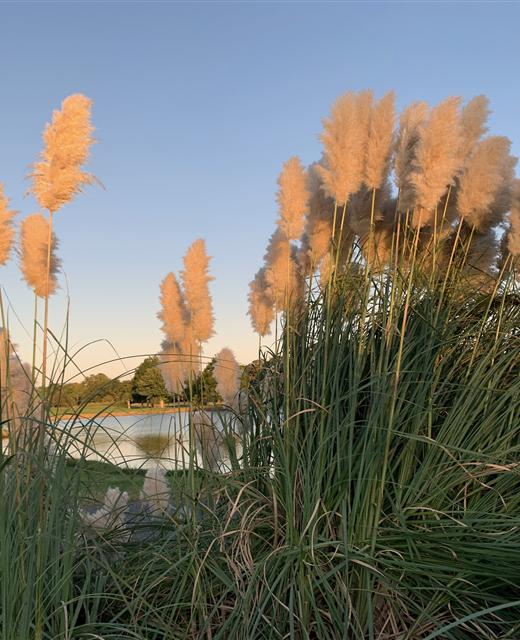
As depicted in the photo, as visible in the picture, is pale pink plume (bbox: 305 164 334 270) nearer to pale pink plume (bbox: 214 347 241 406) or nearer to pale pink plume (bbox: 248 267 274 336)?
pale pink plume (bbox: 248 267 274 336)

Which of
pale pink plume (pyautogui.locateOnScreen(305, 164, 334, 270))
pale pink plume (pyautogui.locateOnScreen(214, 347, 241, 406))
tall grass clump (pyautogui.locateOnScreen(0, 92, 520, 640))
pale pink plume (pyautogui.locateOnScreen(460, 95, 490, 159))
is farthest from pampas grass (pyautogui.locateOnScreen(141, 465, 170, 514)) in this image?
pale pink plume (pyautogui.locateOnScreen(460, 95, 490, 159))

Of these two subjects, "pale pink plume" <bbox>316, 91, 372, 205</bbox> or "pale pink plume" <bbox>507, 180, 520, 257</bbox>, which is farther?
"pale pink plume" <bbox>507, 180, 520, 257</bbox>

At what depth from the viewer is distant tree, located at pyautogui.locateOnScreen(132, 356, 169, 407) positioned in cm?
344

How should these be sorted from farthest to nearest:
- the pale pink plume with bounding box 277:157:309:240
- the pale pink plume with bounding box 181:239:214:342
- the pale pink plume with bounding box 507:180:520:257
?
1. the pale pink plume with bounding box 507:180:520:257
2. the pale pink plume with bounding box 181:239:214:342
3. the pale pink plume with bounding box 277:157:309:240

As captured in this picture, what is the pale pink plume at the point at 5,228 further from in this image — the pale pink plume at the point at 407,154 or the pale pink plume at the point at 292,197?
the pale pink plume at the point at 407,154

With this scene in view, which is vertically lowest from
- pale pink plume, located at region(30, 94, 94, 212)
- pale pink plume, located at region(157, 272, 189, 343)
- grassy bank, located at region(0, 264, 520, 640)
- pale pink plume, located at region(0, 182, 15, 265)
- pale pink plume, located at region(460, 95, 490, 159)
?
grassy bank, located at region(0, 264, 520, 640)

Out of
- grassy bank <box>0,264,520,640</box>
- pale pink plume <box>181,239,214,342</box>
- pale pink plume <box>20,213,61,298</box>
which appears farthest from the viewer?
pale pink plume <box>181,239,214,342</box>

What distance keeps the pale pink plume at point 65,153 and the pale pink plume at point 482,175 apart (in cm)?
184

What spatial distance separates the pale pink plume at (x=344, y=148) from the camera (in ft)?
10.0

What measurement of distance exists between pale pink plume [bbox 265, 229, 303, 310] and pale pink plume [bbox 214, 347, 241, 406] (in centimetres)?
42

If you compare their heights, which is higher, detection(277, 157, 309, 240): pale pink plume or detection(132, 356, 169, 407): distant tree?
detection(277, 157, 309, 240): pale pink plume

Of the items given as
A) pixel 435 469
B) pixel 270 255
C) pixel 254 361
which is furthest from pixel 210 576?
pixel 270 255

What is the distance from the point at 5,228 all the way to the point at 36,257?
208mm

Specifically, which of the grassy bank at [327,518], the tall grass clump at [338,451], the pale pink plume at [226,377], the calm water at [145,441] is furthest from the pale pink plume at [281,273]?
the calm water at [145,441]
